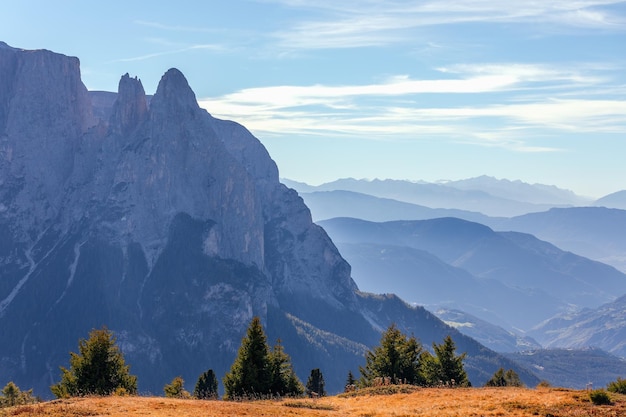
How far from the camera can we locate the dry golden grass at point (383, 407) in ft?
180

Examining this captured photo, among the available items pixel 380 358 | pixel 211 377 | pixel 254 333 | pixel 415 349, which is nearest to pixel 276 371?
pixel 254 333

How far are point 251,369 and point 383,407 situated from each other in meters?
26.9

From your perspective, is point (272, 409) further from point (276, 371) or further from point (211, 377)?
point (211, 377)

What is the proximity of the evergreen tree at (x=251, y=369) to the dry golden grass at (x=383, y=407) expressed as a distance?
658 inches

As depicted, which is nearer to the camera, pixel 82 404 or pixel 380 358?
pixel 82 404

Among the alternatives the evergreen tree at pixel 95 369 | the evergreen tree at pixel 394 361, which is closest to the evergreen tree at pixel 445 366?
the evergreen tree at pixel 394 361

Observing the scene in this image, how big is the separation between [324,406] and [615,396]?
77.3ft

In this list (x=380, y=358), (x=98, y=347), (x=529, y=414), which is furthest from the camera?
(x=380, y=358)

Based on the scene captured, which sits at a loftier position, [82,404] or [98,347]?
[98,347]

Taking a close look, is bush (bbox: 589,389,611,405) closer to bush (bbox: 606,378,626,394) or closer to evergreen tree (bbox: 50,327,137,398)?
bush (bbox: 606,378,626,394)

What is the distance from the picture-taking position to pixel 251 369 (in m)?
85.3

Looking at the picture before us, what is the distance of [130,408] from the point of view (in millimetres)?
57969

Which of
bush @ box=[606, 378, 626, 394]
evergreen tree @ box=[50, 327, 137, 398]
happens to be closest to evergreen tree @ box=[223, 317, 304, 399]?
evergreen tree @ box=[50, 327, 137, 398]

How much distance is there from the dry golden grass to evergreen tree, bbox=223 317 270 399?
1672 centimetres
